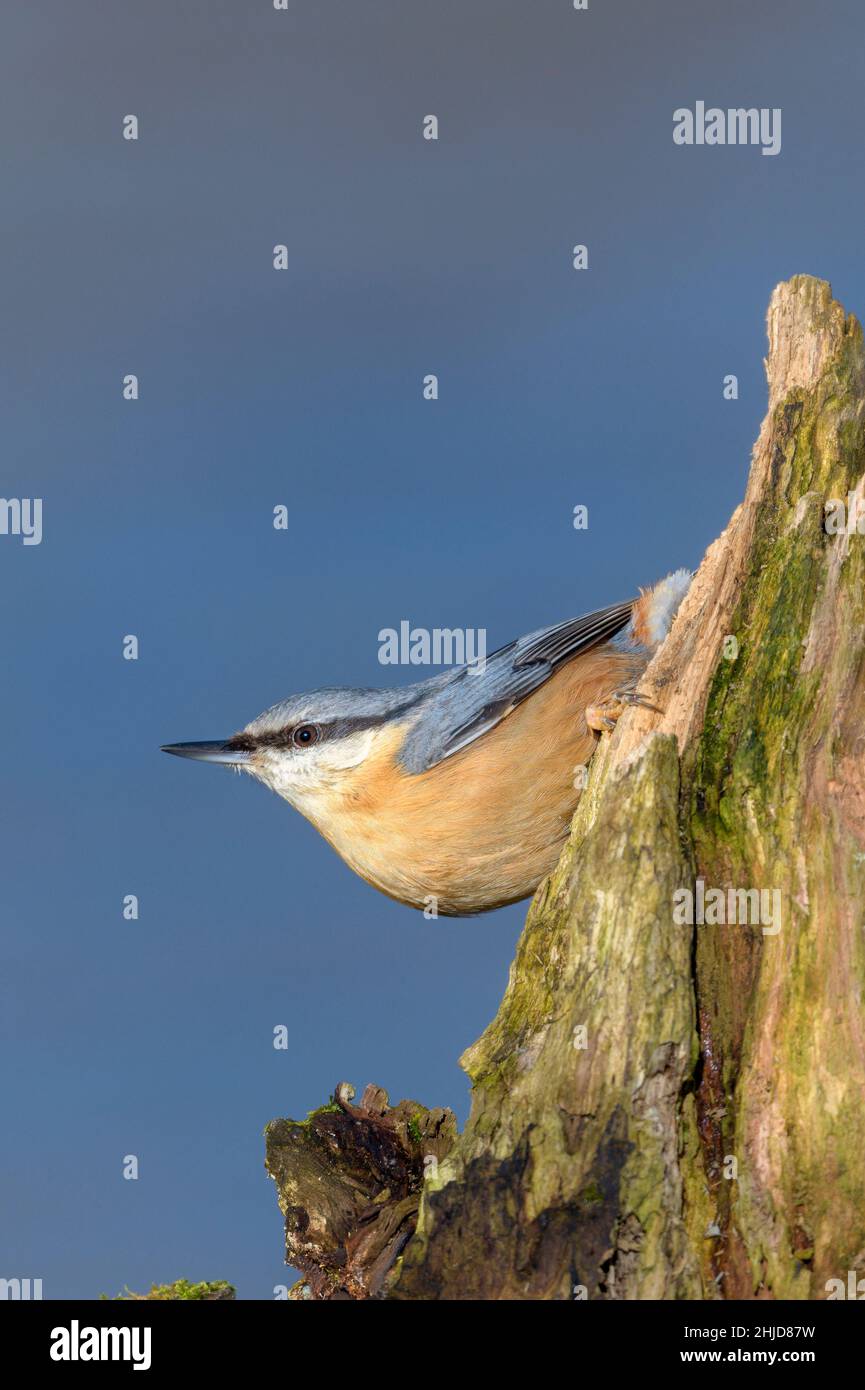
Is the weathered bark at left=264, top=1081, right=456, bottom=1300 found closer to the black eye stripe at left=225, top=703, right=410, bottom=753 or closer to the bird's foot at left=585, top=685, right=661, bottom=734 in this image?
the black eye stripe at left=225, top=703, right=410, bottom=753

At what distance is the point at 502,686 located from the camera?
543cm

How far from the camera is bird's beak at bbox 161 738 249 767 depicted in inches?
228

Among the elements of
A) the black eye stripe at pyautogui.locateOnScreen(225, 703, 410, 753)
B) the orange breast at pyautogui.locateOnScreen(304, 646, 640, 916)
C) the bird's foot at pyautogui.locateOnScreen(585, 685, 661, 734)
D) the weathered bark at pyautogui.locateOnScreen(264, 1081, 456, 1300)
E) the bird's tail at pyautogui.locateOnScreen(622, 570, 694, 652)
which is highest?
the bird's tail at pyautogui.locateOnScreen(622, 570, 694, 652)

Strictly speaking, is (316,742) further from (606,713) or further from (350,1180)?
(350,1180)

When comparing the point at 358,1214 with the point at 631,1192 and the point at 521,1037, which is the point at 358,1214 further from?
the point at 631,1192

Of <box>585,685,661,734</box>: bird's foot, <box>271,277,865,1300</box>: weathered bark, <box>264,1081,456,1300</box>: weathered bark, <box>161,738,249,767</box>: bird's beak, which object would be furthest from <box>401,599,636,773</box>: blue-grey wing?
<box>264,1081,456,1300</box>: weathered bark

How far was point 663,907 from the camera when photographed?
13.8 feet

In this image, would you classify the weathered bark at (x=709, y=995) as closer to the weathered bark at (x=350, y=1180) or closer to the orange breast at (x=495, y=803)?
the weathered bark at (x=350, y=1180)

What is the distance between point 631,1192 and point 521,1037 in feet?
2.52

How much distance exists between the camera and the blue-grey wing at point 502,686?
5.38 meters

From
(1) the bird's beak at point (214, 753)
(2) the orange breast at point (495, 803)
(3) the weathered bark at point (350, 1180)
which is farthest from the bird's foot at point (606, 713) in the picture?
(3) the weathered bark at point (350, 1180)

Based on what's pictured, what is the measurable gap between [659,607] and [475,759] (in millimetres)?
1033

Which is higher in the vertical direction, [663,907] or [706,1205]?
[663,907]
